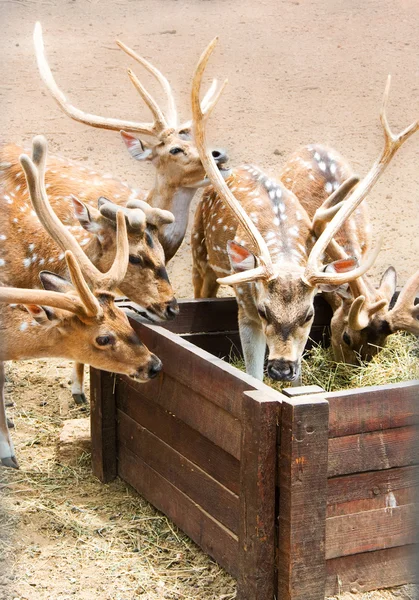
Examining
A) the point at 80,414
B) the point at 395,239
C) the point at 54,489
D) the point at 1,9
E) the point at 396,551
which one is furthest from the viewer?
the point at 1,9

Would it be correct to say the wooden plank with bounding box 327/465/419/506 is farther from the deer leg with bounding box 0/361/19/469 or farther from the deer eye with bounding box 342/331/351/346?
the deer leg with bounding box 0/361/19/469

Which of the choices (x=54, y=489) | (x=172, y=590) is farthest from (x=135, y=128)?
(x=172, y=590)

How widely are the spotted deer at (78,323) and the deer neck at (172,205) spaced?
1241mm

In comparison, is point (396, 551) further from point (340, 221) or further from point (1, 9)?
point (1, 9)

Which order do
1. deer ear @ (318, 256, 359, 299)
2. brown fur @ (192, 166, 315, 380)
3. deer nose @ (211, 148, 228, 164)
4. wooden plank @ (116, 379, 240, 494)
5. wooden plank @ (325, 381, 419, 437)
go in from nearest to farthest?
1. wooden plank @ (325, 381, 419, 437)
2. wooden plank @ (116, 379, 240, 494)
3. brown fur @ (192, 166, 315, 380)
4. deer ear @ (318, 256, 359, 299)
5. deer nose @ (211, 148, 228, 164)

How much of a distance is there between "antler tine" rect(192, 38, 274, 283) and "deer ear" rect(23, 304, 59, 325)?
0.88m

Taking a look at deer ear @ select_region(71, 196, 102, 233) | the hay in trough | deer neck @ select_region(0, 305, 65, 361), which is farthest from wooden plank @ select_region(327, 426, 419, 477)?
deer ear @ select_region(71, 196, 102, 233)

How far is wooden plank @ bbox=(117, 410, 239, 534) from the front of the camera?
11.9ft

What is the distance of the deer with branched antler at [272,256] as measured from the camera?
430 centimetres

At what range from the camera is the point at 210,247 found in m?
5.73

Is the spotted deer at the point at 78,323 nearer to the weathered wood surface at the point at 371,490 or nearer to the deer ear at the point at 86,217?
the deer ear at the point at 86,217

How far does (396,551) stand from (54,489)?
5.95ft

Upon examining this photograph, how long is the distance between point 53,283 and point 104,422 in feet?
2.76

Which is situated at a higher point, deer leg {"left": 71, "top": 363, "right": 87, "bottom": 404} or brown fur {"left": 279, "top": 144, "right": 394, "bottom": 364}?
brown fur {"left": 279, "top": 144, "right": 394, "bottom": 364}
